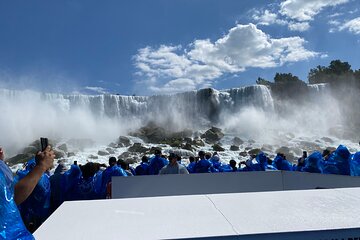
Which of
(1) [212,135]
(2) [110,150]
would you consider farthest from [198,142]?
(2) [110,150]

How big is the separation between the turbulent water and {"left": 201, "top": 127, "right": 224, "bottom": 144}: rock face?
215 centimetres

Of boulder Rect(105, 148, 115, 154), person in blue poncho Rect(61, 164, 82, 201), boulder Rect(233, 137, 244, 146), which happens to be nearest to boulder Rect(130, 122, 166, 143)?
boulder Rect(105, 148, 115, 154)

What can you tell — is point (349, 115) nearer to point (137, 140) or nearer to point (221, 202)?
point (137, 140)

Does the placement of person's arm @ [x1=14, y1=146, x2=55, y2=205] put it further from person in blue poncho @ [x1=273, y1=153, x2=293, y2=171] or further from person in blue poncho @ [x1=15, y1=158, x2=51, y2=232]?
person in blue poncho @ [x1=273, y1=153, x2=293, y2=171]

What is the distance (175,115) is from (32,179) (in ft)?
137

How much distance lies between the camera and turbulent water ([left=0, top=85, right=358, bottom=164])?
39.0 m

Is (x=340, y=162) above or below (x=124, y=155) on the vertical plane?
above

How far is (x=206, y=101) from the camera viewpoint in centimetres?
4338

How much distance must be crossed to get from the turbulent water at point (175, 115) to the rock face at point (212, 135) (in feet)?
7.04

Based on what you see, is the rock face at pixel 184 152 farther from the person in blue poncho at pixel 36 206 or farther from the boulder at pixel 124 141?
the person in blue poncho at pixel 36 206

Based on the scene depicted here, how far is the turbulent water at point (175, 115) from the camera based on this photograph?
3903cm

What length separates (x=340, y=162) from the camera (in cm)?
773

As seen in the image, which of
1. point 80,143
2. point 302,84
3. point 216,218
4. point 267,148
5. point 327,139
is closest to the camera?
point 216,218

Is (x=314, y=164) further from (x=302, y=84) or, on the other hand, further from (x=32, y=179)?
(x=302, y=84)
